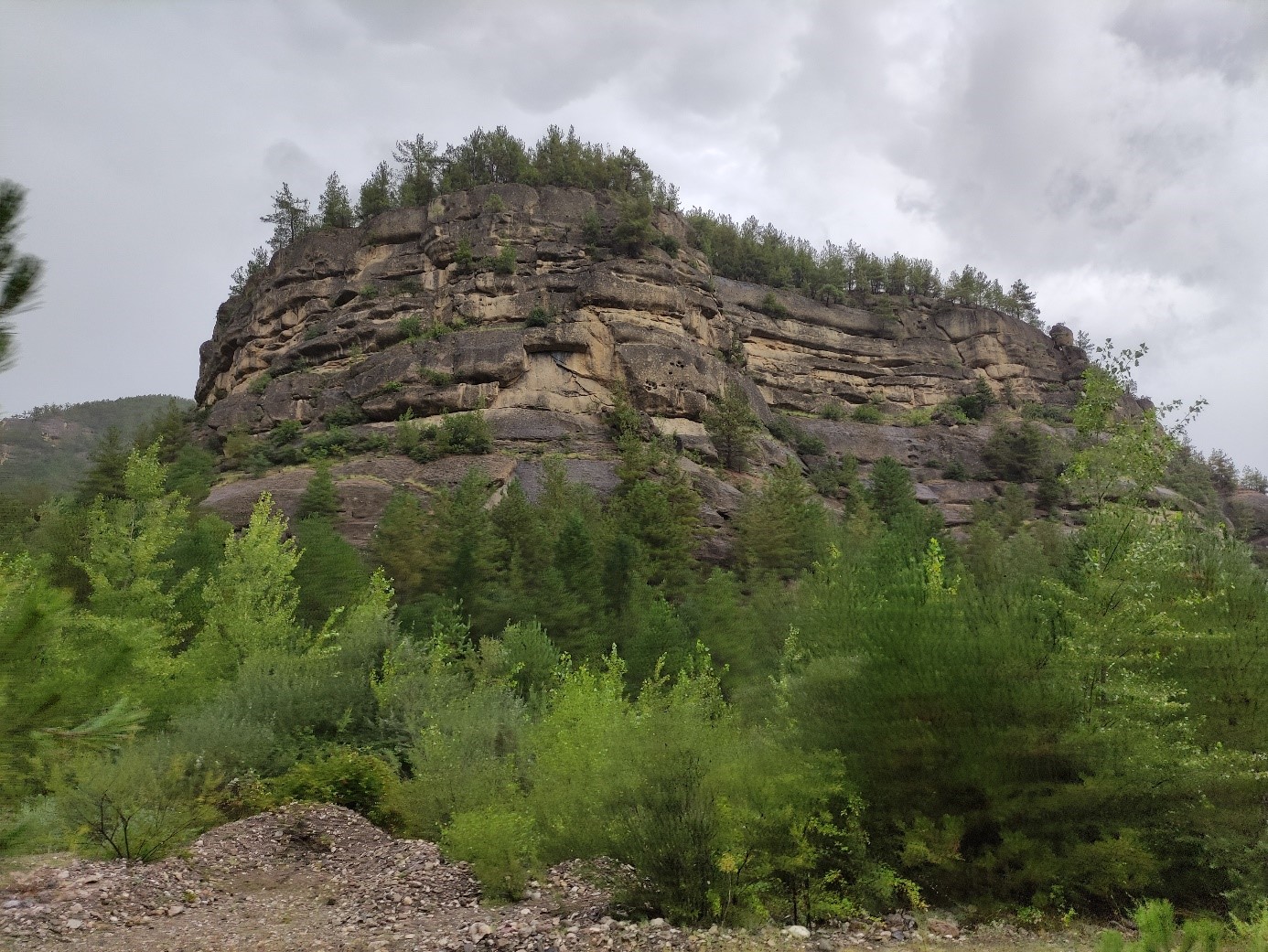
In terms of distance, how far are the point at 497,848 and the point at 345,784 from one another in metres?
7.07

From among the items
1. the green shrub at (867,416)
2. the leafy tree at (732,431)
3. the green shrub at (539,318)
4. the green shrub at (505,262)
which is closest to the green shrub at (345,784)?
the leafy tree at (732,431)

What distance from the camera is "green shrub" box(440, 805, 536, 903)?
11.3m

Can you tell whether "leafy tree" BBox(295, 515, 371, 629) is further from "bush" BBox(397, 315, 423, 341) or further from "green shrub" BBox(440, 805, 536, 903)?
"bush" BBox(397, 315, 423, 341)

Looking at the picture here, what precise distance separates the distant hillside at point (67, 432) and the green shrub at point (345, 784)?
89.8 m

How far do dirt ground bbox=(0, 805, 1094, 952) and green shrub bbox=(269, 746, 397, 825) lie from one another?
1.91 meters

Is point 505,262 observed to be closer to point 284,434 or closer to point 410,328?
point 410,328

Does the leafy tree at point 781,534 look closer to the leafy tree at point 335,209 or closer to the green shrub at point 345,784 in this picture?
the green shrub at point 345,784

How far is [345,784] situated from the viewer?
1675 centimetres

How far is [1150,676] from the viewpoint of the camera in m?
11.2

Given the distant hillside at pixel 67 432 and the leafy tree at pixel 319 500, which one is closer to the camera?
the leafy tree at pixel 319 500

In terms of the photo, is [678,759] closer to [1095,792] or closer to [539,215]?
[1095,792]

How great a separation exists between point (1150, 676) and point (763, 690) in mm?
7670

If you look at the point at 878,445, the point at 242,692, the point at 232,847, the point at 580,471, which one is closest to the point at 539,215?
the point at 580,471

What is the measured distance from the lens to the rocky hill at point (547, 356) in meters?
52.7
